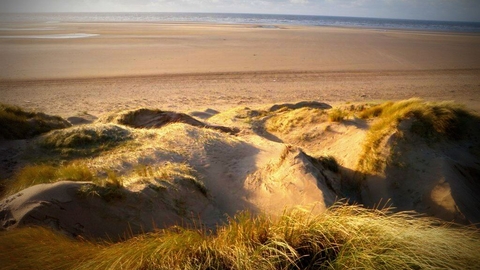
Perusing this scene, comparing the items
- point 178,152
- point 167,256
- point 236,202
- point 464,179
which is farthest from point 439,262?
Answer: point 178,152

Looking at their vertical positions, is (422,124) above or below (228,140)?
above

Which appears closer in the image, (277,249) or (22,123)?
(277,249)

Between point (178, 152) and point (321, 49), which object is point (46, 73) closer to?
point (178, 152)

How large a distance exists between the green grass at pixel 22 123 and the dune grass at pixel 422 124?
7912 millimetres

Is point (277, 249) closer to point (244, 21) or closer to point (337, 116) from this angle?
point (337, 116)

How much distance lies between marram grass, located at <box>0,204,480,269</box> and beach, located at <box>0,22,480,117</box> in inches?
375

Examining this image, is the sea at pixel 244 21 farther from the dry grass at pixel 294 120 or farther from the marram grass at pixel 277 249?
the marram grass at pixel 277 249

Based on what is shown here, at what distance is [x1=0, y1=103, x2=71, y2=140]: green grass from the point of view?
7231 millimetres

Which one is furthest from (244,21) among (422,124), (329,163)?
(329,163)

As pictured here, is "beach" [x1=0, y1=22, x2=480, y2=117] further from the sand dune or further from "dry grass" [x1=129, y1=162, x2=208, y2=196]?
"dry grass" [x1=129, y1=162, x2=208, y2=196]

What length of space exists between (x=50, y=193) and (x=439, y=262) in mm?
4176

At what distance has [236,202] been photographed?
18.2 ft

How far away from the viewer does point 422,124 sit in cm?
700

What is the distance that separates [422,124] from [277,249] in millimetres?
5924
